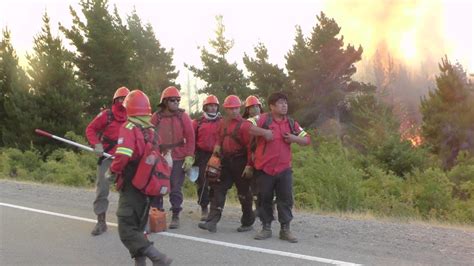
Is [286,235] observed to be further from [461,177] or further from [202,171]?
[461,177]

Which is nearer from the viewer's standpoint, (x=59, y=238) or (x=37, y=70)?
(x=59, y=238)

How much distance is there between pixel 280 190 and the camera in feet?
19.2

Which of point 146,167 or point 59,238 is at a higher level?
point 146,167

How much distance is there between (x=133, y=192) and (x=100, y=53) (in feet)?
76.1

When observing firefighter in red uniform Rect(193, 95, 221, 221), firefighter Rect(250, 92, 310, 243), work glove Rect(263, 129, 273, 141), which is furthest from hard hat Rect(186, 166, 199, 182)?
work glove Rect(263, 129, 273, 141)

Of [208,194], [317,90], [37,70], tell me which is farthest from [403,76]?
[208,194]

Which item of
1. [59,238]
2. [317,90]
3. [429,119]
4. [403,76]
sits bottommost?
[59,238]

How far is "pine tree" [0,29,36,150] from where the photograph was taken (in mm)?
22094

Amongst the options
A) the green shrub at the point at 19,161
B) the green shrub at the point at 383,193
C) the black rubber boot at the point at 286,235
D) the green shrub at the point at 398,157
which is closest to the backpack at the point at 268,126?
the black rubber boot at the point at 286,235

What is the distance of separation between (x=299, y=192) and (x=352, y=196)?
1763 mm

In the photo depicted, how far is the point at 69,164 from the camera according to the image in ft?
55.4

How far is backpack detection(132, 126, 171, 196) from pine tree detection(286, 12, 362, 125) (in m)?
24.9

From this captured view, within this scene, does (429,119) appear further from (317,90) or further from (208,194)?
(208,194)

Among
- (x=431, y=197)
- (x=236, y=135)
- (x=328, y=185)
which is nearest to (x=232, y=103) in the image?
(x=236, y=135)
